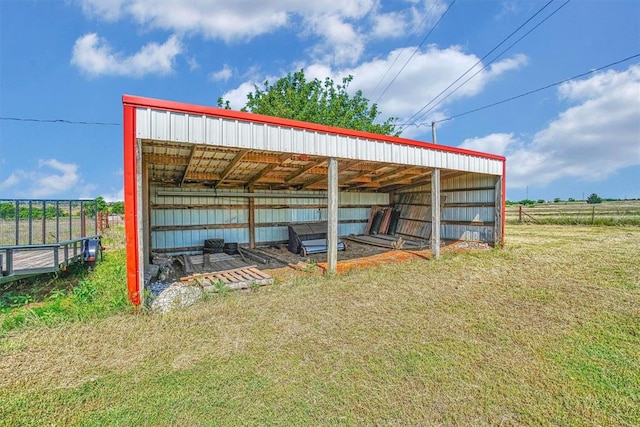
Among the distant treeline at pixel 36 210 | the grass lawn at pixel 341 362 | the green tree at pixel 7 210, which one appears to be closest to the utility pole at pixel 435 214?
the grass lawn at pixel 341 362

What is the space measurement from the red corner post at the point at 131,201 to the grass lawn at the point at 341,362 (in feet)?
1.57

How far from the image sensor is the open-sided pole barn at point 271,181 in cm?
414

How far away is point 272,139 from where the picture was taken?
5.03 metres

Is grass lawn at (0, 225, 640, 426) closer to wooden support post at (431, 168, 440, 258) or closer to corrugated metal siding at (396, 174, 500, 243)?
wooden support post at (431, 168, 440, 258)

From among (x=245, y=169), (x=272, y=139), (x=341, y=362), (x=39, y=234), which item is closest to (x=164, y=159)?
(x=245, y=169)

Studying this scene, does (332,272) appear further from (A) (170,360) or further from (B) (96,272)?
(B) (96,272)

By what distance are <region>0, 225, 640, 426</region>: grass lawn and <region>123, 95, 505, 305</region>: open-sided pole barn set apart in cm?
126

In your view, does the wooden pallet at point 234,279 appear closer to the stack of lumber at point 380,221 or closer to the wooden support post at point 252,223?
the wooden support post at point 252,223

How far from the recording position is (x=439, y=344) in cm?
310

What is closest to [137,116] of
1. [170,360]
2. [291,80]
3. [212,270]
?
[170,360]

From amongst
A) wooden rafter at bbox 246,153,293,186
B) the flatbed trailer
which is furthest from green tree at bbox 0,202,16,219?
wooden rafter at bbox 246,153,293,186

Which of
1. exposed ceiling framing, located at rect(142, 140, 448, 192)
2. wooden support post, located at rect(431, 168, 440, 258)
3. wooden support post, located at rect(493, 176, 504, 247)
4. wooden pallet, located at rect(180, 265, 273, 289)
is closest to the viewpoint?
wooden pallet, located at rect(180, 265, 273, 289)

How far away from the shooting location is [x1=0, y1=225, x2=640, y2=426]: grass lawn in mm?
2104

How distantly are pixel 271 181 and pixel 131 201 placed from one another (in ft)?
18.2
